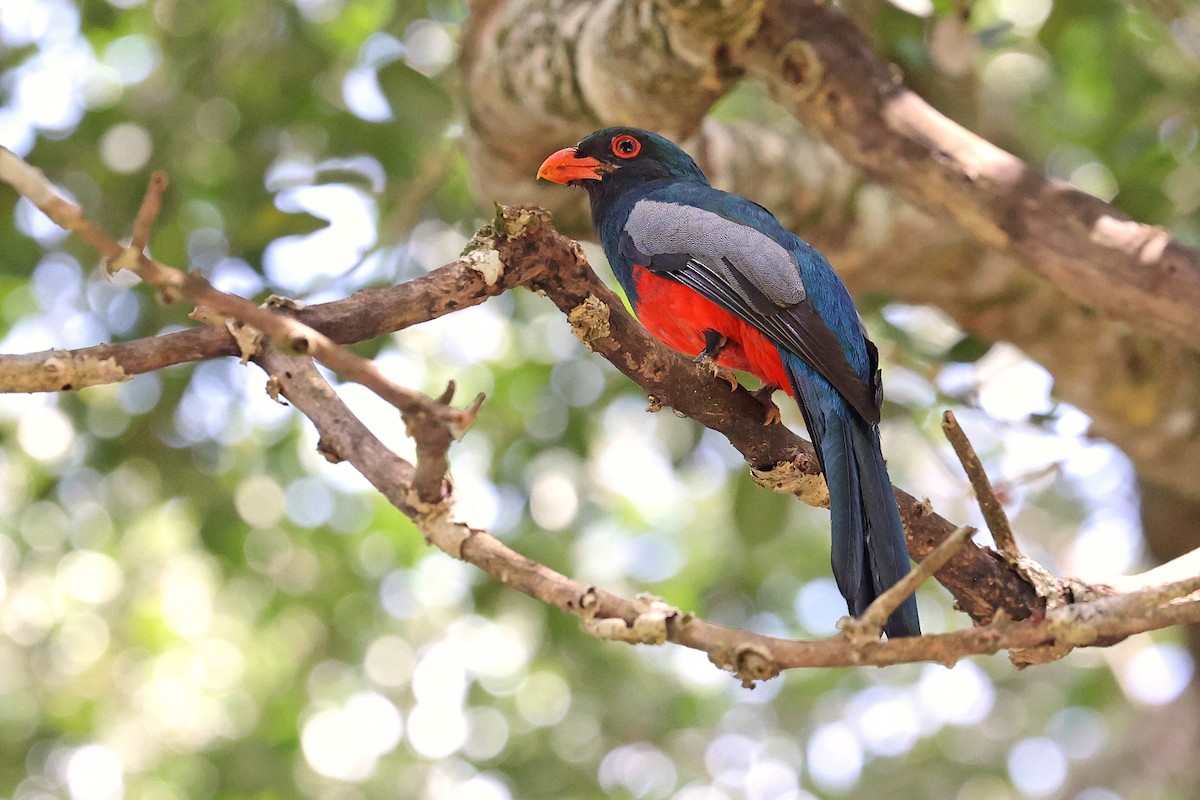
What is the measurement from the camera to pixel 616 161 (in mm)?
3803

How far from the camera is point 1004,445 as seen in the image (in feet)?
23.8

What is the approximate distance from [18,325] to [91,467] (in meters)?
1.14

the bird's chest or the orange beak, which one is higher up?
the bird's chest

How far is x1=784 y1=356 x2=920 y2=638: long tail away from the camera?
2.22 m

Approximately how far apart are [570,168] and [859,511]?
1.86 meters

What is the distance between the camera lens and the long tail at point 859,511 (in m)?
2.22

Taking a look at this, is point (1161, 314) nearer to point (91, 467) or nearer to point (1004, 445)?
point (1004, 445)

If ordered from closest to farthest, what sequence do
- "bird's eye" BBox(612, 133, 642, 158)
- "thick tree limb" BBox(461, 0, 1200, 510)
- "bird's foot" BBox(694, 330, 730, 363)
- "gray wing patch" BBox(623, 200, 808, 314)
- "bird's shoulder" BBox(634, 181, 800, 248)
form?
"gray wing patch" BBox(623, 200, 808, 314)
"bird's foot" BBox(694, 330, 730, 363)
"bird's shoulder" BBox(634, 181, 800, 248)
"bird's eye" BBox(612, 133, 642, 158)
"thick tree limb" BBox(461, 0, 1200, 510)

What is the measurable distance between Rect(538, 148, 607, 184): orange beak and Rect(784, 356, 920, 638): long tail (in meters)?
1.44

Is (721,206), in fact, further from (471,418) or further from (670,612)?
(471,418)

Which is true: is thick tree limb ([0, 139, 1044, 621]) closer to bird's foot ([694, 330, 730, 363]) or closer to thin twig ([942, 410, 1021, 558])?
thin twig ([942, 410, 1021, 558])

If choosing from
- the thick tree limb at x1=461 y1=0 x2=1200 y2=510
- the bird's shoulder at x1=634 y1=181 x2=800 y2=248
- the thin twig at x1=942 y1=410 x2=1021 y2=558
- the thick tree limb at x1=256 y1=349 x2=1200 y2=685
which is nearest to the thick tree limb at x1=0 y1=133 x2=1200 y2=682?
the thick tree limb at x1=256 y1=349 x2=1200 y2=685

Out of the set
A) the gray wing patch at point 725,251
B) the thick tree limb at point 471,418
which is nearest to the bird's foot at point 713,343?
the gray wing patch at point 725,251

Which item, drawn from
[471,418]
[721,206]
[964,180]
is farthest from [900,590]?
[964,180]
